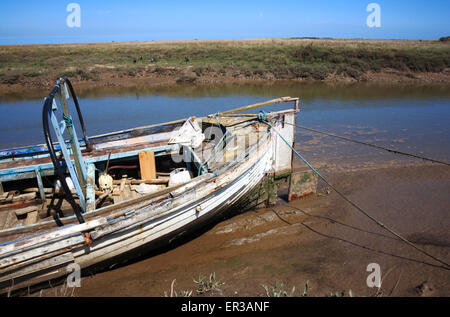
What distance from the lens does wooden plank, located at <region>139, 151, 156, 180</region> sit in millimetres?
5875

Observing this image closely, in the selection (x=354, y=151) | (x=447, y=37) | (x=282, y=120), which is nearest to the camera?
(x=282, y=120)

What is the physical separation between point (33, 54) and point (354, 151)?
4172 centimetres

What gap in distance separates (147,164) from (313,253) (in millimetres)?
3644

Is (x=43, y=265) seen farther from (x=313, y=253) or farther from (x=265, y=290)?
(x=313, y=253)

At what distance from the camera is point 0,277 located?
142 inches

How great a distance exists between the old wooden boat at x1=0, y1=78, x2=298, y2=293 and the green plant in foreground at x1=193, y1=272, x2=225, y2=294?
36.1 inches

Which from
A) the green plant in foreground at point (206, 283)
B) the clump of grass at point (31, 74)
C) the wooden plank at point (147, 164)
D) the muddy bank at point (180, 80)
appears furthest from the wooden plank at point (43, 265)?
the clump of grass at point (31, 74)

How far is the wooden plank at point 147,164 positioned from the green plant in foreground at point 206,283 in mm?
2411

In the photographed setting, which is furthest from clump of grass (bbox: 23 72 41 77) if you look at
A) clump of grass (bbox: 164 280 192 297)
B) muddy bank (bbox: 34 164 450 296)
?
clump of grass (bbox: 164 280 192 297)

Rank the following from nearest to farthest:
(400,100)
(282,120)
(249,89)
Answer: (282,120)
(400,100)
(249,89)

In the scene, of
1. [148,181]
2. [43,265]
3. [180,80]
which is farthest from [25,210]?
[180,80]

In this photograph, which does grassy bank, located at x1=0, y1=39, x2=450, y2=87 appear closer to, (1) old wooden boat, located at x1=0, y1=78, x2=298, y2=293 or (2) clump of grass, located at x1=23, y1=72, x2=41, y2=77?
(2) clump of grass, located at x1=23, y1=72, x2=41, y2=77

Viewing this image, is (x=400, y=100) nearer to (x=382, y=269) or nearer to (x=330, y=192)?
(x=330, y=192)

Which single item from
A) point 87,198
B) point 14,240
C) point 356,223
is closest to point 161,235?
point 87,198
